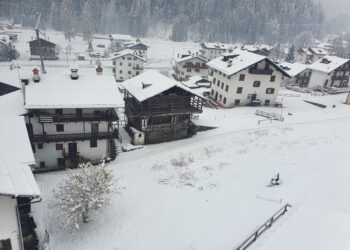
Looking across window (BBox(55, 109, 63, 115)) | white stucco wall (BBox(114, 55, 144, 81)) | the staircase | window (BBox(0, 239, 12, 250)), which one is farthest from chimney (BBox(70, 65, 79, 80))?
white stucco wall (BBox(114, 55, 144, 81))

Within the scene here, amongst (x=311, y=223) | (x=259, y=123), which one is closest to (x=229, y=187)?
(x=311, y=223)

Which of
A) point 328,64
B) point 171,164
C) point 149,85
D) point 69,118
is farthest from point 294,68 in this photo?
point 69,118

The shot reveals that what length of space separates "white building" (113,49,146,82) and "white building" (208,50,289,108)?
A: 34.5 m

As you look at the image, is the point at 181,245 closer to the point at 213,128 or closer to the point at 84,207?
the point at 84,207

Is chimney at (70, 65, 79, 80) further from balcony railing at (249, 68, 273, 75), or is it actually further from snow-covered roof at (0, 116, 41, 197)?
balcony railing at (249, 68, 273, 75)

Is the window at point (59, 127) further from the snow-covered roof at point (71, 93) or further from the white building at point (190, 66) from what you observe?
the white building at point (190, 66)

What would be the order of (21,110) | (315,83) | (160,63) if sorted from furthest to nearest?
(160,63) < (315,83) < (21,110)

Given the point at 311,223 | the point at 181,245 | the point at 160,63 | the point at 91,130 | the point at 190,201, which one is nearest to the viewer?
the point at 311,223

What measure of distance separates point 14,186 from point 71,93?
1776 centimetres

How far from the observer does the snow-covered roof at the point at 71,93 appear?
30.6 meters

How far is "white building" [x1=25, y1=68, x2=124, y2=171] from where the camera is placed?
102 ft

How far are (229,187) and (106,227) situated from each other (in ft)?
41.5

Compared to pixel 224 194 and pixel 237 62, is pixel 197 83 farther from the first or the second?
pixel 224 194

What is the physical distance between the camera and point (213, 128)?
1772 inches
